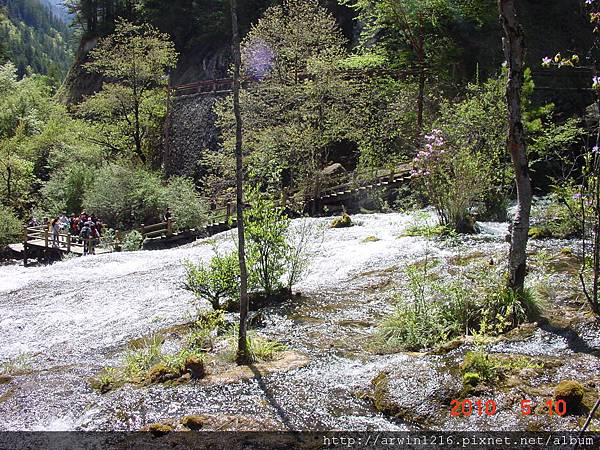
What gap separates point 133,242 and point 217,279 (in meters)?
13.4

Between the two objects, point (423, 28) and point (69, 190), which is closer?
point (423, 28)

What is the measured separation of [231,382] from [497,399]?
2853 millimetres

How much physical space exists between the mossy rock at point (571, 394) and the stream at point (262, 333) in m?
0.44

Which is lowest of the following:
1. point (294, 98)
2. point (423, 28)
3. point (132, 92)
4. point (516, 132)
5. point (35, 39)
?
point (516, 132)

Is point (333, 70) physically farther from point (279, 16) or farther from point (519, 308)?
point (519, 308)

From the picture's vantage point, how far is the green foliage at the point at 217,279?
8609mm

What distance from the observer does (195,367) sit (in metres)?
6.32

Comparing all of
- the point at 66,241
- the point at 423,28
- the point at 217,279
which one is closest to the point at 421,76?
the point at 423,28

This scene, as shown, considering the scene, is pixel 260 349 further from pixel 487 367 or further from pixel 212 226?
pixel 212 226

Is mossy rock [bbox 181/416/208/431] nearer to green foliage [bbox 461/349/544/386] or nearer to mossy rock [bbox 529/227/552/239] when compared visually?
green foliage [bbox 461/349/544/386]

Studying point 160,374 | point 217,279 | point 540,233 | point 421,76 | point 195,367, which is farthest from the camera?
point 421,76

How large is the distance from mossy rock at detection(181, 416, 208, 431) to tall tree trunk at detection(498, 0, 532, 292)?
4123mm

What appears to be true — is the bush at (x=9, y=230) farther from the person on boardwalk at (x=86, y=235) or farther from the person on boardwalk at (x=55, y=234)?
the person on boardwalk at (x=86, y=235)
